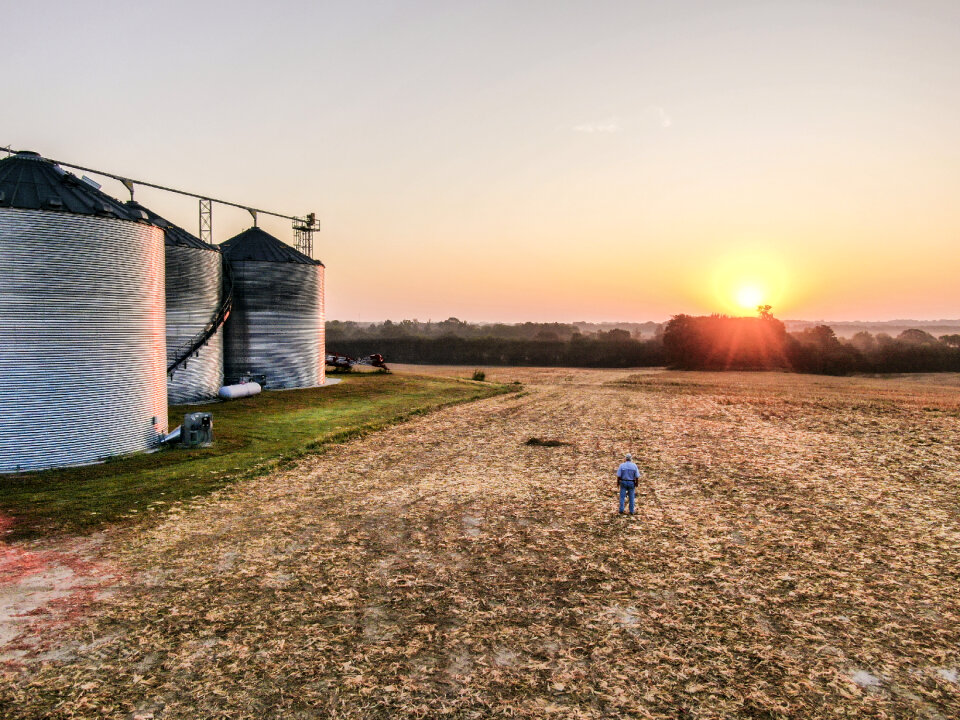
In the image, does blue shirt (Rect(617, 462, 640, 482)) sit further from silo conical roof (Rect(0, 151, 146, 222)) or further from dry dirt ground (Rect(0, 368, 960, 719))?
silo conical roof (Rect(0, 151, 146, 222))

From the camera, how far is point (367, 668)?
29.9 feet

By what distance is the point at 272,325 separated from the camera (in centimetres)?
4253

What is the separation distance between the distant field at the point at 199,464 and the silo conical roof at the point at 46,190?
9917 millimetres

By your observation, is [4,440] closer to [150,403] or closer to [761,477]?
[150,403]

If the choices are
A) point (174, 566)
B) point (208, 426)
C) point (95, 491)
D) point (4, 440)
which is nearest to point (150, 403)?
point (208, 426)

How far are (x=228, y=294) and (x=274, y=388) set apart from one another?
7819mm

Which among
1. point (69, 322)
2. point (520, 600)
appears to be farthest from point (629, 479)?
point (69, 322)

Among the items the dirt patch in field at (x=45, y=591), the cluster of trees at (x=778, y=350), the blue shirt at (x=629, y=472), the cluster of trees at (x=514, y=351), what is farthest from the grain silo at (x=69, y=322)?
Result: the cluster of trees at (x=514, y=351)

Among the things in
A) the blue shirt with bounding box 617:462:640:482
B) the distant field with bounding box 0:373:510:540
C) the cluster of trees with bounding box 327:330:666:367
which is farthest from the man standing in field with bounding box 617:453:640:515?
the cluster of trees with bounding box 327:330:666:367

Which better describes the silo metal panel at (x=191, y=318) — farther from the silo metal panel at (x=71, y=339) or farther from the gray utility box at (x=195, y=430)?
the silo metal panel at (x=71, y=339)

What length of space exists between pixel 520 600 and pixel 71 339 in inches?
769

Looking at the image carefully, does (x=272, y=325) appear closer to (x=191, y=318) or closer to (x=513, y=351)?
(x=191, y=318)

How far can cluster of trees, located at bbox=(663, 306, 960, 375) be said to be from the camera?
84.5 metres

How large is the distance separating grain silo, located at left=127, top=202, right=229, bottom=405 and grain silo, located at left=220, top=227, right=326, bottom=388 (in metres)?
2.57
